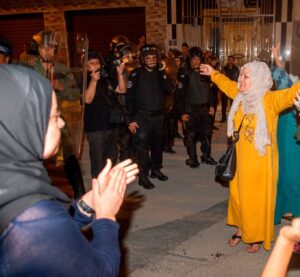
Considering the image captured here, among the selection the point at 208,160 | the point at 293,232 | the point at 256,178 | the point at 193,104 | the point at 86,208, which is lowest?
the point at 208,160

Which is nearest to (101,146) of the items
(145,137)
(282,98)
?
(145,137)

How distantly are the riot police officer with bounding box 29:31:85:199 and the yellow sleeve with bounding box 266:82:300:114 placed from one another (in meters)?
2.09

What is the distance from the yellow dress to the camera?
372cm

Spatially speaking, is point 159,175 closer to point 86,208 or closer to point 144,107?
point 144,107

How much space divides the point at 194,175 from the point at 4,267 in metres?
5.15

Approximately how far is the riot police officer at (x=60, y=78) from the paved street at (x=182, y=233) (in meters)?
0.75

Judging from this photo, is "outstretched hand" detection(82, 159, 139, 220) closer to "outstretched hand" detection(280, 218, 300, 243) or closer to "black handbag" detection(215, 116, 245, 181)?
"outstretched hand" detection(280, 218, 300, 243)

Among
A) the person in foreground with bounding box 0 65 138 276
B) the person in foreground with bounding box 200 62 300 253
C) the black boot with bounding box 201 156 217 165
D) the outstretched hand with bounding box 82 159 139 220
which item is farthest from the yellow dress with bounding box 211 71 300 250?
the black boot with bounding box 201 156 217 165

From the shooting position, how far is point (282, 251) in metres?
1.49

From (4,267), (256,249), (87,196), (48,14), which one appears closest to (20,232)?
(4,267)

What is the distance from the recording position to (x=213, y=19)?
12711mm

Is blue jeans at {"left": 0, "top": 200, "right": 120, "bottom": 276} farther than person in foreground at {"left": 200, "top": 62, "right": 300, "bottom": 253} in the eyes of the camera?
No

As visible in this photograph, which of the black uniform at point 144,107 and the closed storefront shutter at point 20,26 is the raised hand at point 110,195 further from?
the closed storefront shutter at point 20,26

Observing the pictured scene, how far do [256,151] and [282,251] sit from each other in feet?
7.52
